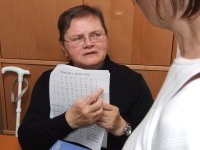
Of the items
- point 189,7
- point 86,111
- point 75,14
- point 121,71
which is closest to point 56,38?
point 75,14

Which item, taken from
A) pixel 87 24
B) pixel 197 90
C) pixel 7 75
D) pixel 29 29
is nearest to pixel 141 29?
pixel 87 24

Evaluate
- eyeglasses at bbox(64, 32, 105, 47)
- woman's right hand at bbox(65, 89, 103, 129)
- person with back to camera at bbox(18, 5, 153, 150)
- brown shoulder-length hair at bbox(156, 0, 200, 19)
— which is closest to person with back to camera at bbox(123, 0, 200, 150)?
brown shoulder-length hair at bbox(156, 0, 200, 19)

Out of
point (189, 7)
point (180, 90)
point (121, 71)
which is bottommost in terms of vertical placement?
point (121, 71)

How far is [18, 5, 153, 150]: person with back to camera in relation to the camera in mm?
1042

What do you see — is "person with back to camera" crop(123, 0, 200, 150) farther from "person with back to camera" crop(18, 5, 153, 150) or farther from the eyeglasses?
the eyeglasses

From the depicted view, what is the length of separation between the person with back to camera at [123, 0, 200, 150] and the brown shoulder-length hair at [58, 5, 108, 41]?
29.8 inches

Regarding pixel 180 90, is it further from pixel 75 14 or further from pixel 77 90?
pixel 75 14

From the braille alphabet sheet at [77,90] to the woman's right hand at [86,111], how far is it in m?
0.05

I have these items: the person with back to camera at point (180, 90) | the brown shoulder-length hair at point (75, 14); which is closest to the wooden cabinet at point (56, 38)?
the brown shoulder-length hair at point (75, 14)

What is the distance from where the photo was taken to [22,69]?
1.42 m

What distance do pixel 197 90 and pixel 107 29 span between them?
981 millimetres

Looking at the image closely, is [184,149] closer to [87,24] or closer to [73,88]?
[73,88]

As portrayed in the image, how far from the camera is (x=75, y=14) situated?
45.3 inches

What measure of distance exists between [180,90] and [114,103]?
0.78 m
